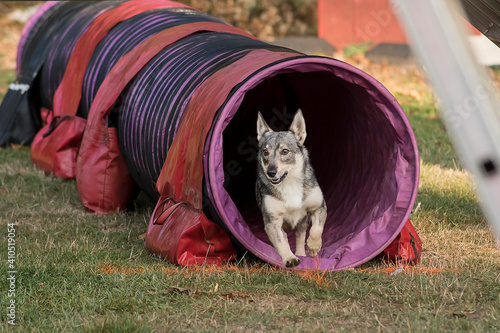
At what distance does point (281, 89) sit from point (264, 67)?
237cm

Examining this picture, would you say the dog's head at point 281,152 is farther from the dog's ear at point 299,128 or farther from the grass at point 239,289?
the grass at point 239,289

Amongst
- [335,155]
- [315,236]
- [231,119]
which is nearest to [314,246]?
[315,236]

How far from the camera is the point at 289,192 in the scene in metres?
4.74

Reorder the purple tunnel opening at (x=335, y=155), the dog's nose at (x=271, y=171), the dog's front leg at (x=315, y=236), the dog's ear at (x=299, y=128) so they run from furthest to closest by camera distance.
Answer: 1. the dog's ear at (x=299, y=128)
2. the dog's front leg at (x=315, y=236)
3. the dog's nose at (x=271, y=171)
4. the purple tunnel opening at (x=335, y=155)

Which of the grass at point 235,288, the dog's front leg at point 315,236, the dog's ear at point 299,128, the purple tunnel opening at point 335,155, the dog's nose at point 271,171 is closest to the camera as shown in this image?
the grass at point 235,288

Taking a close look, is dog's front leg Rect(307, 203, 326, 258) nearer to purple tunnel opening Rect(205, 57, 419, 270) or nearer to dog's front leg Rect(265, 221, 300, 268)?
purple tunnel opening Rect(205, 57, 419, 270)

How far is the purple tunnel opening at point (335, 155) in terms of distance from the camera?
4211mm

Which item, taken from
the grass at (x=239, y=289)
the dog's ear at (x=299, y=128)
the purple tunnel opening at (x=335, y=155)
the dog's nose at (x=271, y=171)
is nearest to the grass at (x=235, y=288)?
the grass at (x=239, y=289)

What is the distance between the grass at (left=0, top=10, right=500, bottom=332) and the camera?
3.39 meters

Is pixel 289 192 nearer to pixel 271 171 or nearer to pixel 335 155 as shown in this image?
pixel 271 171

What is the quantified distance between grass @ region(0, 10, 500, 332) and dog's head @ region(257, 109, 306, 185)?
0.68 m

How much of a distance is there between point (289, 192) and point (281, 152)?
0.30 m

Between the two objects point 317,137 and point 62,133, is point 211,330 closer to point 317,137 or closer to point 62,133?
point 317,137

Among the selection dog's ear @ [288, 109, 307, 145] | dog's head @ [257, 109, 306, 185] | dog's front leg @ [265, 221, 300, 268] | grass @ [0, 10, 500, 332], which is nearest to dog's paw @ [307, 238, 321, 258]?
dog's front leg @ [265, 221, 300, 268]
